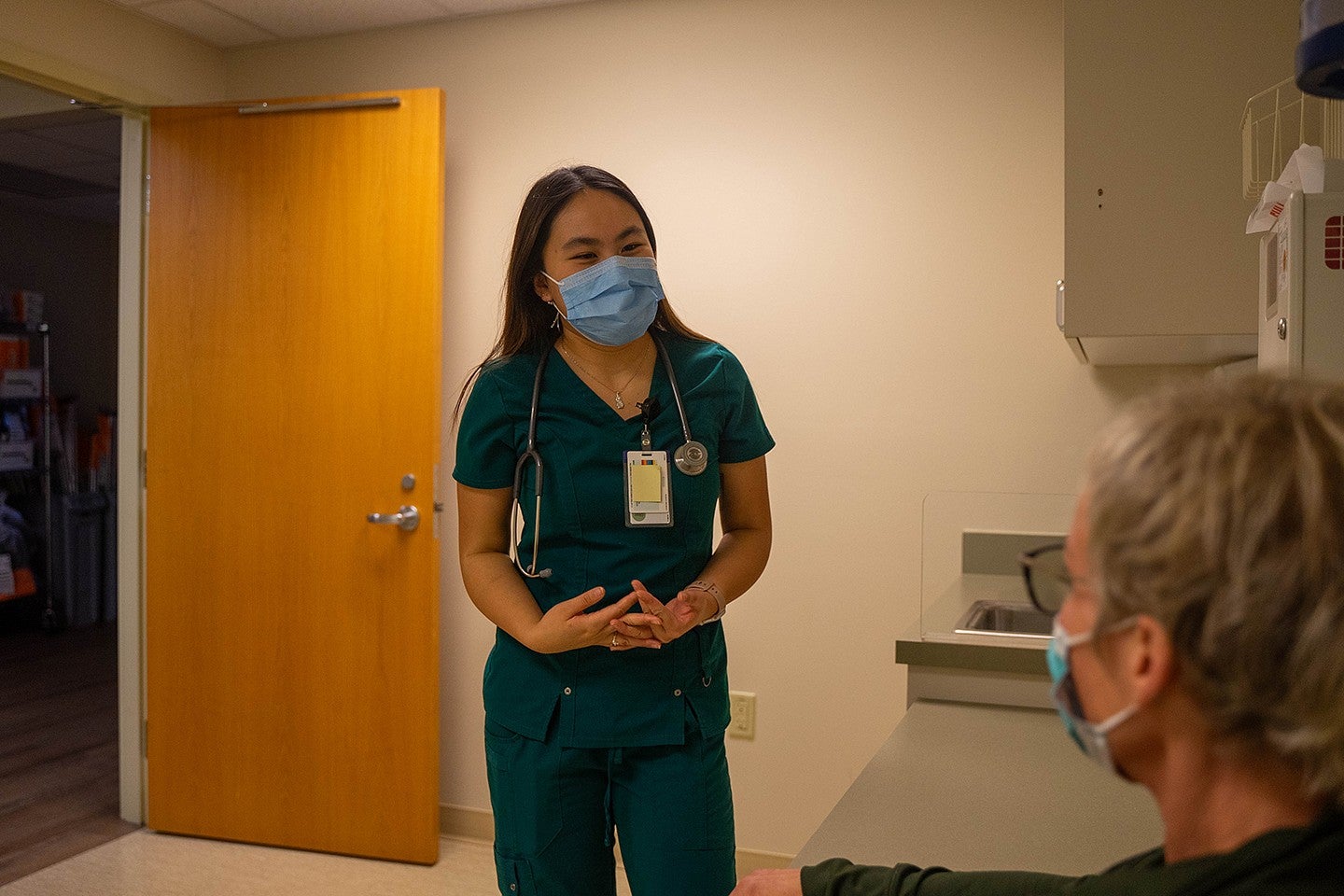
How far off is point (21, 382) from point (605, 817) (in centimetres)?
621

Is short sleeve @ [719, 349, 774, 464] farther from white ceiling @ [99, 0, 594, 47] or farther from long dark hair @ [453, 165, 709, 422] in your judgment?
white ceiling @ [99, 0, 594, 47]

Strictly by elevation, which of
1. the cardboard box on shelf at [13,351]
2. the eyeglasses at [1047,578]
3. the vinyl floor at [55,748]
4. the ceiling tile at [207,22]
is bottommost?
the vinyl floor at [55,748]

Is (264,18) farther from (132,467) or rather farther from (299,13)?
(132,467)

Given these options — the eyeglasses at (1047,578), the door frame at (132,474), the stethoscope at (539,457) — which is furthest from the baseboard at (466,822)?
the eyeglasses at (1047,578)

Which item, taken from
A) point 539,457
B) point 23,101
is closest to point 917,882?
point 539,457

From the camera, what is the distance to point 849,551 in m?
3.05

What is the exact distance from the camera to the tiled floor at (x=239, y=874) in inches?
118

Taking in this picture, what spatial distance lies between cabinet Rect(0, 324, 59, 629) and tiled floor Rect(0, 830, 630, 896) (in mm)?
3668

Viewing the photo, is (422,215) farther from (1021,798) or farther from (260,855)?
(1021,798)

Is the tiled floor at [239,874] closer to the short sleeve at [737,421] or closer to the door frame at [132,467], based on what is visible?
the door frame at [132,467]

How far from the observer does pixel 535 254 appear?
1.71 metres

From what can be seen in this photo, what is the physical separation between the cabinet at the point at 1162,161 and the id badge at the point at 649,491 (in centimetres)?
89

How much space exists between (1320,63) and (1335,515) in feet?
2.50

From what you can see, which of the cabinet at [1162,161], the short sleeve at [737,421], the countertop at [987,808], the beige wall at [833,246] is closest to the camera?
the countertop at [987,808]
